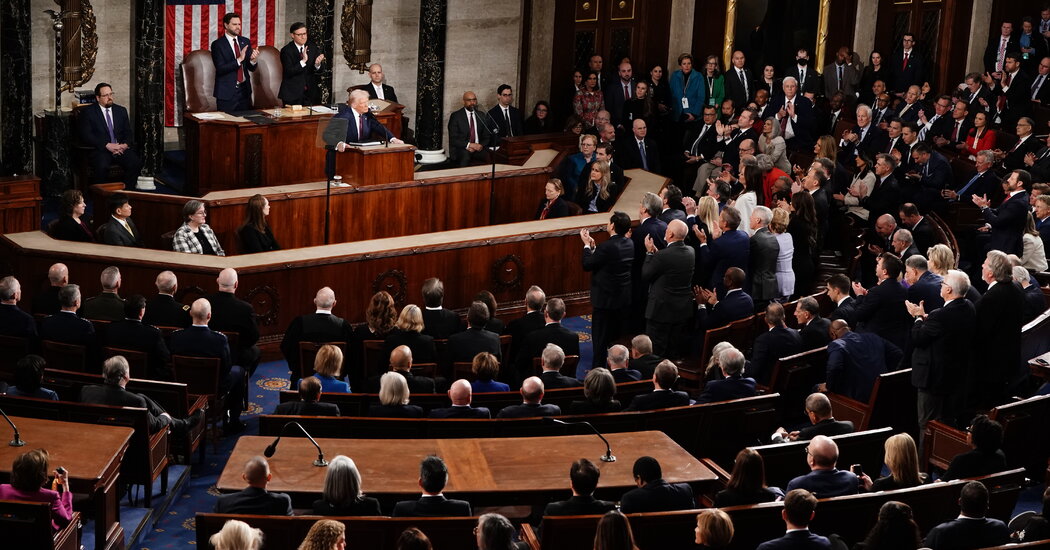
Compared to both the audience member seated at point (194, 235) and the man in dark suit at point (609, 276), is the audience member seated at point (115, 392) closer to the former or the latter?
the audience member seated at point (194, 235)

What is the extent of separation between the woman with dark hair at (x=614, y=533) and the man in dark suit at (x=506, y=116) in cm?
1093

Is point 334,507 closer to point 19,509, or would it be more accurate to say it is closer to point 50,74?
point 19,509

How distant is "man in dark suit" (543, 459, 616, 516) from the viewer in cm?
658

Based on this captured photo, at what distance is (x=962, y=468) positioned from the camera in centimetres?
775

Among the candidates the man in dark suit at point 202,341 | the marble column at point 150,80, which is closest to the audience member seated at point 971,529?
the man in dark suit at point 202,341

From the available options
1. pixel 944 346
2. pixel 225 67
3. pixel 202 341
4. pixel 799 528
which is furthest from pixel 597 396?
pixel 225 67

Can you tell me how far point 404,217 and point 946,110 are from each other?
694cm

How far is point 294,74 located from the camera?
15.1m

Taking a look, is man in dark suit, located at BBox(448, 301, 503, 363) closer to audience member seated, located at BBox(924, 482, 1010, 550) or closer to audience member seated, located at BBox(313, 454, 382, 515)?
audience member seated, located at BBox(313, 454, 382, 515)

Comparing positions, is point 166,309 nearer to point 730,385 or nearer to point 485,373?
point 485,373

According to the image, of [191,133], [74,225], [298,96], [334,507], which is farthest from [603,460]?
[298,96]

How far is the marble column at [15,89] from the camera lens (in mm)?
14297

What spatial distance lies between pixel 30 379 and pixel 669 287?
4.95m

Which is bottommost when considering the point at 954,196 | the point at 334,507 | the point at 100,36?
the point at 334,507
